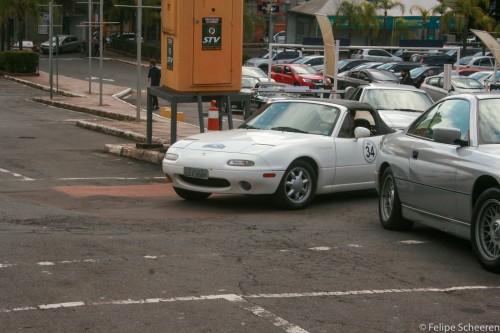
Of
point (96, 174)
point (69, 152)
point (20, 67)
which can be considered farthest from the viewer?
point (20, 67)

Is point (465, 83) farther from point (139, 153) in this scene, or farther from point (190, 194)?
point (190, 194)

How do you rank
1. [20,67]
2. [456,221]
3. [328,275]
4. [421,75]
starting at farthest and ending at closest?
[20,67]
[421,75]
[456,221]
[328,275]

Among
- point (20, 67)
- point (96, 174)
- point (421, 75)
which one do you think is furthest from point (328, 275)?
point (20, 67)

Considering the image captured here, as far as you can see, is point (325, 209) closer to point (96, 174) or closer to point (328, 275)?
point (328, 275)

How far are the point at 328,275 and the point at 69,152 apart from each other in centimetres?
1228

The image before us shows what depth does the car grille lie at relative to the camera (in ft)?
38.2

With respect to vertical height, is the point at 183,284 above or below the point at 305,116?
below

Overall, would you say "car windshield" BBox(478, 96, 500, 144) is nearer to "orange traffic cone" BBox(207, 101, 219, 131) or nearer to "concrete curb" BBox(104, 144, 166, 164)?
"orange traffic cone" BBox(207, 101, 219, 131)

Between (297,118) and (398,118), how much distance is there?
5.87 m

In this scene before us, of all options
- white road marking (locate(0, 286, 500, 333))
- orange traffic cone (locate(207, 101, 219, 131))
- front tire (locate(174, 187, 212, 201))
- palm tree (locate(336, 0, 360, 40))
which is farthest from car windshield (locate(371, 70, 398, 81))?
white road marking (locate(0, 286, 500, 333))

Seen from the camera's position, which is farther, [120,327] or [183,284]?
[183,284]

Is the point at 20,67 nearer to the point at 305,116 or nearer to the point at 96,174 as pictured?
the point at 96,174

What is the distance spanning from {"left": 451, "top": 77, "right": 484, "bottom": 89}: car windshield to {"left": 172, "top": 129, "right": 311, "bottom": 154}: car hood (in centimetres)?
2208

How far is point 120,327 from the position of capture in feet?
20.8
